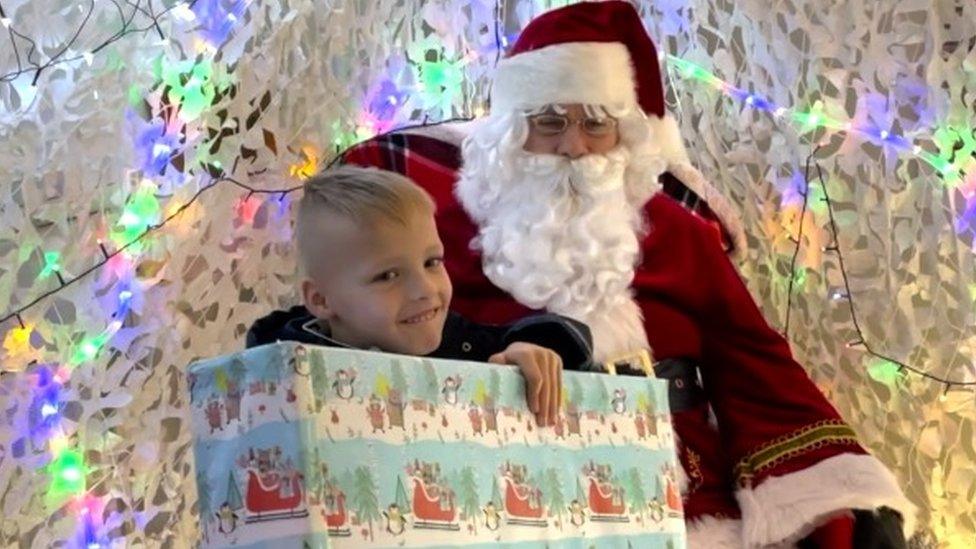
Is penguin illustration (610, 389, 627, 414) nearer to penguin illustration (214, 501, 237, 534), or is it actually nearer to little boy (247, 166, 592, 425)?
little boy (247, 166, 592, 425)

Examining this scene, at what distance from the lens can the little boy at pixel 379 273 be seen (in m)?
1.37

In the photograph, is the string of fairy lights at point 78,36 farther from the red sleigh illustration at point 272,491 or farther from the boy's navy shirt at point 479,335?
the red sleigh illustration at point 272,491

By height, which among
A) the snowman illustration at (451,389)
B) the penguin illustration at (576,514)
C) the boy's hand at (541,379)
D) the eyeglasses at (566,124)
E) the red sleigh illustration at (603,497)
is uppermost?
the eyeglasses at (566,124)

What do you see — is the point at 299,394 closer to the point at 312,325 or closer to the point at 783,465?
the point at 312,325

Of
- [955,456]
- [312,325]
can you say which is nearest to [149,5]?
[312,325]

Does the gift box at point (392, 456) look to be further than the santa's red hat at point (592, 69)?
No

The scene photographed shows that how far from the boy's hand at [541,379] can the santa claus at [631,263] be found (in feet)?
2.02

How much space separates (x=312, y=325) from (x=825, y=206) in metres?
1.23

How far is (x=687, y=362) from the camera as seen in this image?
86.2 inches

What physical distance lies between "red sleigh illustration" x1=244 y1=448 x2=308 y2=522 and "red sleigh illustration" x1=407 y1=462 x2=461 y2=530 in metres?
0.13

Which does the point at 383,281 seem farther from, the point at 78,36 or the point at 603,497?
the point at 78,36

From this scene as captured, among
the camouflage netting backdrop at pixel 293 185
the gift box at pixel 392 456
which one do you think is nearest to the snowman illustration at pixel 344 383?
the gift box at pixel 392 456

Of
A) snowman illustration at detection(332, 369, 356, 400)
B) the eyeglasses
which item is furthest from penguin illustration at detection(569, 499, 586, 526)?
the eyeglasses

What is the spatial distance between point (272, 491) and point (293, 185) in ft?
3.60
